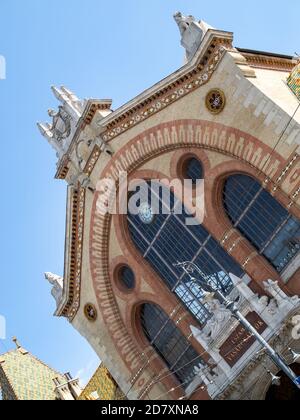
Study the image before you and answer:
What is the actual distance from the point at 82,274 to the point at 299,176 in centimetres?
1417

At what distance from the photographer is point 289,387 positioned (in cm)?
2327

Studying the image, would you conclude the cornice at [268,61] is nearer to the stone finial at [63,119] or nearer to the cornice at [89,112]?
the cornice at [89,112]

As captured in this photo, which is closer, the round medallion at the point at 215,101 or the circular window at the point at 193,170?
the round medallion at the point at 215,101

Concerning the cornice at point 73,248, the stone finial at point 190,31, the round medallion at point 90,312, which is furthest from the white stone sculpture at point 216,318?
the stone finial at point 190,31

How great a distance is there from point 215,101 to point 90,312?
13348 mm

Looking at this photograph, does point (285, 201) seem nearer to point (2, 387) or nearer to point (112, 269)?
point (112, 269)

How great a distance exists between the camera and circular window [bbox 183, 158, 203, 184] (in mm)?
25297

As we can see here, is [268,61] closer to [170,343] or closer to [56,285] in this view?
[170,343]

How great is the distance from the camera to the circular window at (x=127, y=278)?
28797mm

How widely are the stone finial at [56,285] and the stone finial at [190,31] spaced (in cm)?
1522

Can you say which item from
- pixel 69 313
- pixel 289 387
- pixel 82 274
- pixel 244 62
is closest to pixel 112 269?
pixel 82 274

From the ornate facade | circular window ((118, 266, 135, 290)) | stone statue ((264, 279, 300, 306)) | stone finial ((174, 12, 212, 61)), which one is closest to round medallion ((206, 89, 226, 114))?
the ornate facade

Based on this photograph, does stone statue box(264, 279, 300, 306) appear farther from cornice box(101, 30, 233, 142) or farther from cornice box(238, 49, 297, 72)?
cornice box(238, 49, 297, 72)
